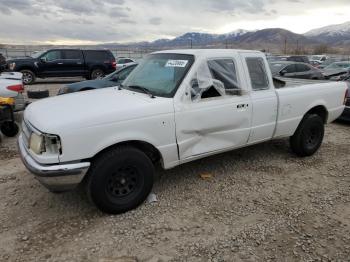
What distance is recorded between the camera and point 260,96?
15.6 feet

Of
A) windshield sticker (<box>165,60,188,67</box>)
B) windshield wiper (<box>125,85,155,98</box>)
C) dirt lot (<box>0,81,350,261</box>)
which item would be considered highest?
windshield sticker (<box>165,60,188,67</box>)

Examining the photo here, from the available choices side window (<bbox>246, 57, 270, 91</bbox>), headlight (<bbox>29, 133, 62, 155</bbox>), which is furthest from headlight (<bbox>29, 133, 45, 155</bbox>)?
side window (<bbox>246, 57, 270, 91</bbox>)

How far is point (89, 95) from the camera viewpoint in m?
4.33

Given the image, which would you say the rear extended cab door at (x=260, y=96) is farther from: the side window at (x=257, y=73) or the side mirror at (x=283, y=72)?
the side mirror at (x=283, y=72)

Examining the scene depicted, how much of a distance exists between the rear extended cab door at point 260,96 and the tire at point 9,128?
194 inches

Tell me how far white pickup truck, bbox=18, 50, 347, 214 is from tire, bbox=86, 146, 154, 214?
0.4 inches

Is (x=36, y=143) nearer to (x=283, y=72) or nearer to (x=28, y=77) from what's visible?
(x=283, y=72)

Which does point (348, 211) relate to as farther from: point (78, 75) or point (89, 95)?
point (78, 75)

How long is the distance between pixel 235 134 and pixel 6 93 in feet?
17.6

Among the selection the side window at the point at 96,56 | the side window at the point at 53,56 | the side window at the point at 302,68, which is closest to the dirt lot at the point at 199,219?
the side window at the point at 302,68

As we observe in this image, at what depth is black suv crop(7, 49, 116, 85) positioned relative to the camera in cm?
1647

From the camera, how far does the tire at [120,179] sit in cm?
349

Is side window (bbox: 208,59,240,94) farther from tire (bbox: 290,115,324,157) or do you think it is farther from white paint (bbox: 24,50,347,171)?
tire (bbox: 290,115,324,157)

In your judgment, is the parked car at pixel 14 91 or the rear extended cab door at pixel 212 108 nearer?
the rear extended cab door at pixel 212 108
